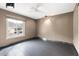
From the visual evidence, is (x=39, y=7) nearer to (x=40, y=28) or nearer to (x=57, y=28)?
(x=57, y=28)

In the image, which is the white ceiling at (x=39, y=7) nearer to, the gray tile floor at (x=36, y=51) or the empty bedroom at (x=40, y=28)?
the empty bedroom at (x=40, y=28)

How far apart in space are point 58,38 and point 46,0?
11.8 feet

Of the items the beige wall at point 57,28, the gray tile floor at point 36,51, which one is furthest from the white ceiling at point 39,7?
the gray tile floor at point 36,51

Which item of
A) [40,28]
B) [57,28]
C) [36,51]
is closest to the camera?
[36,51]

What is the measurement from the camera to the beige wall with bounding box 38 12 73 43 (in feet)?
11.8

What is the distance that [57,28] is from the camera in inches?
161

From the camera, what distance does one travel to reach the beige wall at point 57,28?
142 inches

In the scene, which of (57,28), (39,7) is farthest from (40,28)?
(39,7)

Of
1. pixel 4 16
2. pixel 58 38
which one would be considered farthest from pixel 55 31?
pixel 4 16

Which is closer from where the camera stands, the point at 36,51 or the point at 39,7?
the point at 36,51

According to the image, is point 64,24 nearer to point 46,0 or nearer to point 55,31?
point 55,31

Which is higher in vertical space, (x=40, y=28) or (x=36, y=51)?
(x=40, y=28)

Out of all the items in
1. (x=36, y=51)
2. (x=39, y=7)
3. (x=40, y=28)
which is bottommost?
(x=36, y=51)

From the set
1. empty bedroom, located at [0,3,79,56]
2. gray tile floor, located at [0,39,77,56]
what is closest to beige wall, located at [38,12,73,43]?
empty bedroom, located at [0,3,79,56]
